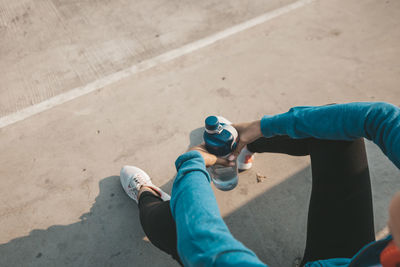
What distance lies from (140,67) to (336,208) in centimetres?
248

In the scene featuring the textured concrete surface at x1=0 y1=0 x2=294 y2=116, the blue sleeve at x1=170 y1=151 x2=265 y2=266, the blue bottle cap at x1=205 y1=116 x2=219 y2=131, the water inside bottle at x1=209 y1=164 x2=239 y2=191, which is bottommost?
the water inside bottle at x1=209 y1=164 x2=239 y2=191

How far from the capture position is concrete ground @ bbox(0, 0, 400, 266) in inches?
83.6

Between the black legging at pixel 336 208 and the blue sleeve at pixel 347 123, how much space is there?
0.44 ft

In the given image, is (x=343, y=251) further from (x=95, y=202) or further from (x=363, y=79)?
(x=363, y=79)

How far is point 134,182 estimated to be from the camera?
216cm

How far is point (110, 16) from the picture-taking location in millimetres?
3641

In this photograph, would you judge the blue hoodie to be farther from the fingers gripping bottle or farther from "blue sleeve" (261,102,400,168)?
the fingers gripping bottle

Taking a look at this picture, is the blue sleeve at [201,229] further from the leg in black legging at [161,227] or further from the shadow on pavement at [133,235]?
the shadow on pavement at [133,235]

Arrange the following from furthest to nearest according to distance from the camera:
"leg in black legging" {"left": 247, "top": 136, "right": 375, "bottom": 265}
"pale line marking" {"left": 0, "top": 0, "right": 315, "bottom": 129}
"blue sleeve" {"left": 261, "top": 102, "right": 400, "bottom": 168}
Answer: "pale line marking" {"left": 0, "top": 0, "right": 315, "bottom": 129} → "leg in black legging" {"left": 247, "top": 136, "right": 375, "bottom": 265} → "blue sleeve" {"left": 261, "top": 102, "right": 400, "bottom": 168}

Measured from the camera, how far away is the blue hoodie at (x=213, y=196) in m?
0.88

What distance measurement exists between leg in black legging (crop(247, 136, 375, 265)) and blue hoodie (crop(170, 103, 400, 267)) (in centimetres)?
11

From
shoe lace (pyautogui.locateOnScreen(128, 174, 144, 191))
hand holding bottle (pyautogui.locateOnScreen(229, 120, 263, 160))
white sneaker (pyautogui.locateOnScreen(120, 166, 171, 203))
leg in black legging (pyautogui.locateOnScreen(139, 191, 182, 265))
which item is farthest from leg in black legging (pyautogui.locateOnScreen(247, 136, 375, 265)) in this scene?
shoe lace (pyautogui.locateOnScreen(128, 174, 144, 191))

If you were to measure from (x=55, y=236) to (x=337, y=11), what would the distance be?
12.9 ft

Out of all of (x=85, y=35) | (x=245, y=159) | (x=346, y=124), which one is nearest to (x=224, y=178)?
(x=245, y=159)
